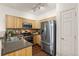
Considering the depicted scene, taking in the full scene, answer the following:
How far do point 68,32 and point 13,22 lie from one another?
186 cm

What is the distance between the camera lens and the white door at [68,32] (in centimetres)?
170

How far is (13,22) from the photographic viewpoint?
9.24 ft

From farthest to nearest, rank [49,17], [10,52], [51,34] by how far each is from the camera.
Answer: [49,17] < [51,34] < [10,52]

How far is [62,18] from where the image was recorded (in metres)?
2.00

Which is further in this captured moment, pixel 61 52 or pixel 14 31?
pixel 14 31

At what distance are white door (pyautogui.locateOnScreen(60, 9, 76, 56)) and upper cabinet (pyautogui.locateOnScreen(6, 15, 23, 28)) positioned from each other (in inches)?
65.0

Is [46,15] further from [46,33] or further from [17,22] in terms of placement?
[17,22]

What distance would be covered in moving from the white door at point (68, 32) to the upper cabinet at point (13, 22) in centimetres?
165

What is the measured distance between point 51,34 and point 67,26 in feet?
2.20

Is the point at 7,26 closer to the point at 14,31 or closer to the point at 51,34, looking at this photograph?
the point at 14,31

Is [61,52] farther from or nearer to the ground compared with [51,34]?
nearer to the ground

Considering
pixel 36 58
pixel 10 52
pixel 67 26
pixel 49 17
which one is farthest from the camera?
pixel 49 17

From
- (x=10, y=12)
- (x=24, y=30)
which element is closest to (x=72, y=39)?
(x=24, y=30)

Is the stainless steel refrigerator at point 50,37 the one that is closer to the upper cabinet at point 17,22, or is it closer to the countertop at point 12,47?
the upper cabinet at point 17,22
